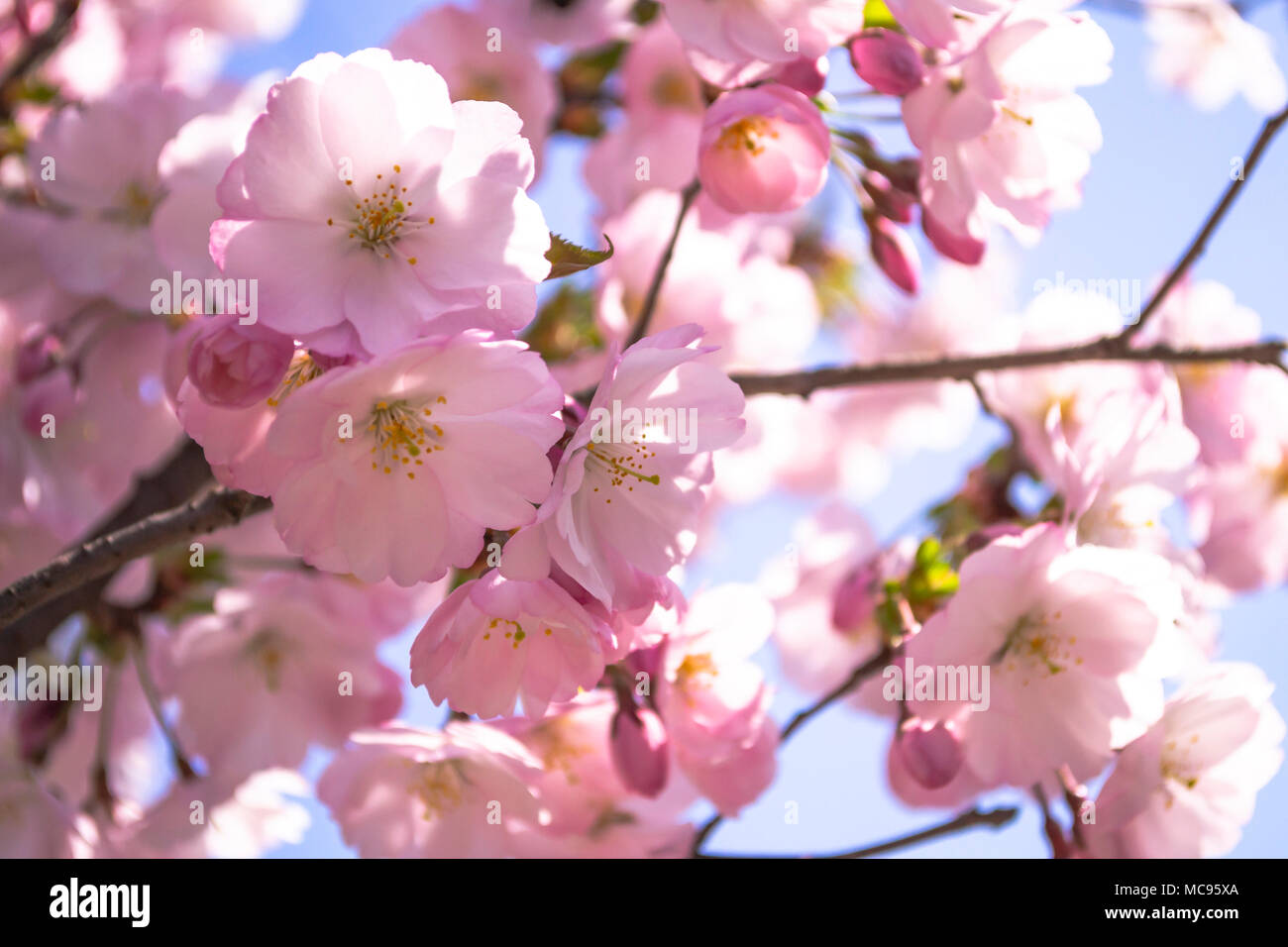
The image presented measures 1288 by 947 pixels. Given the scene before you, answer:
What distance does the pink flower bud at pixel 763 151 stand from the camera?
1082 mm

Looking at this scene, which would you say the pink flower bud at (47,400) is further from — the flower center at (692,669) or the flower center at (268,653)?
the flower center at (692,669)

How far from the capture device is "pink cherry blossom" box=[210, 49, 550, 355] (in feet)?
2.74

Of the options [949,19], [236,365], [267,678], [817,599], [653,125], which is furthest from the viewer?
[817,599]

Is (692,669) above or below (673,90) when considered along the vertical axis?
below

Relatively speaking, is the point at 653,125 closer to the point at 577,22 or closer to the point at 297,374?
the point at 577,22

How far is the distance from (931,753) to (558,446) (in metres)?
0.55

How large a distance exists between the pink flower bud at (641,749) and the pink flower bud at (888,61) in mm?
698

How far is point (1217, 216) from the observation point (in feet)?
3.87

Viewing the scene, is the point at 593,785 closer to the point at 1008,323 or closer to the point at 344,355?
the point at 344,355

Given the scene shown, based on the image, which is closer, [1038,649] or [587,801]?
[1038,649]

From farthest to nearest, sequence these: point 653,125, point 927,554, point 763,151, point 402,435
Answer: point 653,125
point 927,554
point 763,151
point 402,435

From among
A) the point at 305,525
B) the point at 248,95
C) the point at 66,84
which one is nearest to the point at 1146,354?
the point at 305,525

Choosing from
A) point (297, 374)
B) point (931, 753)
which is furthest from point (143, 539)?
point (931, 753)

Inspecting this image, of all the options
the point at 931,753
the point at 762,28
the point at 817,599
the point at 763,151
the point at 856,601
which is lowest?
the point at 817,599
